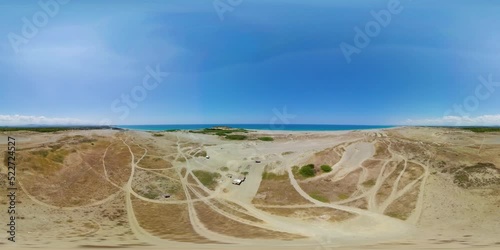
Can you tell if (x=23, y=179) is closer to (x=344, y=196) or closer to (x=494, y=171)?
(x=344, y=196)

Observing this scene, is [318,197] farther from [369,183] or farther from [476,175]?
[476,175]

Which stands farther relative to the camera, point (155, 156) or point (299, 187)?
point (155, 156)

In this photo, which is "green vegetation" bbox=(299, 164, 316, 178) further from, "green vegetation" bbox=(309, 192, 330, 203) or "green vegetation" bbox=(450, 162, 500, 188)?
"green vegetation" bbox=(450, 162, 500, 188)

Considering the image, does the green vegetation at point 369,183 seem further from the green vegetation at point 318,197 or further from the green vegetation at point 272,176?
the green vegetation at point 272,176

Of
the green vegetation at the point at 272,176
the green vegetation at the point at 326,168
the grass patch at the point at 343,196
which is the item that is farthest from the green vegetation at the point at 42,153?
the grass patch at the point at 343,196

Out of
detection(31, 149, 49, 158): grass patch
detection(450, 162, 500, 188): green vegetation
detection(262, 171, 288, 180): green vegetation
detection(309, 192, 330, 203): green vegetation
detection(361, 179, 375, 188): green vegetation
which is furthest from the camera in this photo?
detection(262, 171, 288, 180): green vegetation

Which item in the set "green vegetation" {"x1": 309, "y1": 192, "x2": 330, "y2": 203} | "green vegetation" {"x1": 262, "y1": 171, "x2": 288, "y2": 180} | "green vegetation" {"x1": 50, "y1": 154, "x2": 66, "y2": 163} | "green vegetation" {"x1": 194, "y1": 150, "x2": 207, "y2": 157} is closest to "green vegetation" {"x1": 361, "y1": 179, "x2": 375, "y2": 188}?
"green vegetation" {"x1": 309, "y1": 192, "x2": 330, "y2": 203}

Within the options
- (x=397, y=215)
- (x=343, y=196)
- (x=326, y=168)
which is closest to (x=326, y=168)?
(x=326, y=168)

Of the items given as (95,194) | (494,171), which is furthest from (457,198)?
(95,194)
